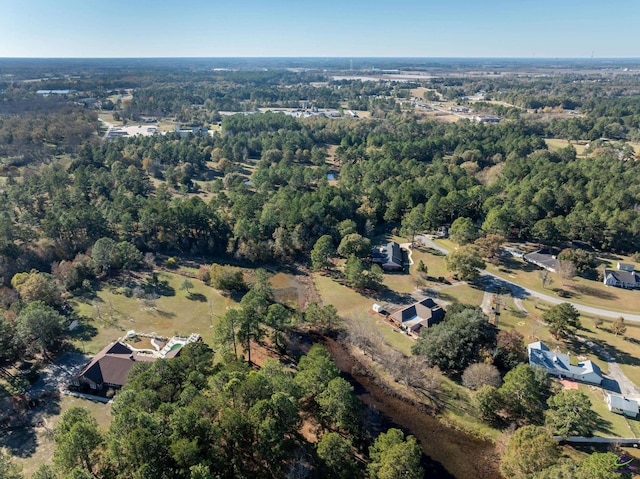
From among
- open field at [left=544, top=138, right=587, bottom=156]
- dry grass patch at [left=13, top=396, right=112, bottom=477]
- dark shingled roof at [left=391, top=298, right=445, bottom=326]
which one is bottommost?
dry grass patch at [left=13, top=396, right=112, bottom=477]

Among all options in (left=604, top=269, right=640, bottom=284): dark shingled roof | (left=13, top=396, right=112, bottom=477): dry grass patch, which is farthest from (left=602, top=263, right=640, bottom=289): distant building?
(left=13, top=396, right=112, bottom=477): dry grass patch

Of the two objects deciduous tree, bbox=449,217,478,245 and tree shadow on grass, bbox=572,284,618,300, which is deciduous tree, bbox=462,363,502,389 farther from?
deciduous tree, bbox=449,217,478,245

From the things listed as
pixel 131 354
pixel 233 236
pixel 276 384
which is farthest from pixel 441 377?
pixel 233 236

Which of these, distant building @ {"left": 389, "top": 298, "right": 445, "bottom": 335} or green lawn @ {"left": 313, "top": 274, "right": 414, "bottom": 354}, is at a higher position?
distant building @ {"left": 389, "top": 298, "right": 445, "bottom": 335}

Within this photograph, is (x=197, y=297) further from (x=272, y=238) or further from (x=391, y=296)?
(x=391, y=296)

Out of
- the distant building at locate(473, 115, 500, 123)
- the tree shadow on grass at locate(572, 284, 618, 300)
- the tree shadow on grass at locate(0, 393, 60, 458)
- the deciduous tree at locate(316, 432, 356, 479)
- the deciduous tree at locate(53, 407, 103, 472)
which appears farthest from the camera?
the distant building at locate(473, 115, 500, 123)

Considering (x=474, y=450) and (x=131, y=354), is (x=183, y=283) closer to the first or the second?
(x=131, y=354)

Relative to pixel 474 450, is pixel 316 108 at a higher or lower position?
higher
